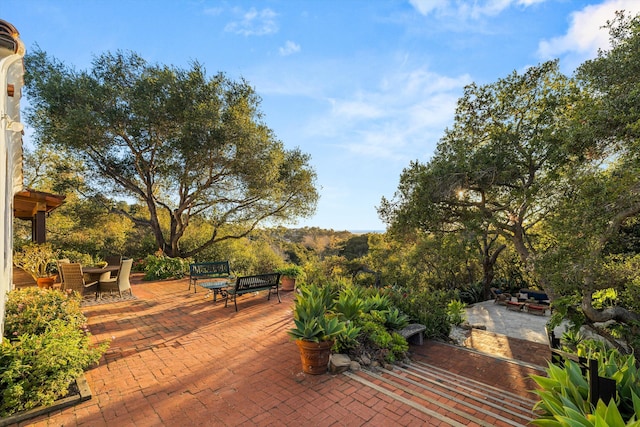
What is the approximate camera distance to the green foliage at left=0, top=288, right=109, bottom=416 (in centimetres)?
292

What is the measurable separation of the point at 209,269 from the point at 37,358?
276 inches

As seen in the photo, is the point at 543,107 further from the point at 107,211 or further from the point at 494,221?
the point at 107,211

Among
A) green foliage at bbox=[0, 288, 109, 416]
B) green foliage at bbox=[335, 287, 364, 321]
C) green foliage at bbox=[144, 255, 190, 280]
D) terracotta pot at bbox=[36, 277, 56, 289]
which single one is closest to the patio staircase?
green foliage at bbox=[335, 287, 364, 321]

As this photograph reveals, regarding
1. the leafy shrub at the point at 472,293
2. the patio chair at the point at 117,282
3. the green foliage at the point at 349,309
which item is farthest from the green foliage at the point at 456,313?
the patio chair at the point at 117,282

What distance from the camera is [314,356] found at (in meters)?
3.90

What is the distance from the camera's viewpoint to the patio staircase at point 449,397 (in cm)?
300

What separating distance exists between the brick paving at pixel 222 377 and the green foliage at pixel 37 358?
265mm

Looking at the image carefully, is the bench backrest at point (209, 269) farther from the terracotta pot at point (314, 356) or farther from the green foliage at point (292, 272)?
the terracotta pot at point (314, 356)

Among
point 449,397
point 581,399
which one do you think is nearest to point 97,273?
point 449,397

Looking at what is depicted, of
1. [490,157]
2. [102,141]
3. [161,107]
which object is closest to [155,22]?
[161,107]

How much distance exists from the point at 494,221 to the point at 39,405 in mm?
8761

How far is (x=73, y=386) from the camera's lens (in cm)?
343

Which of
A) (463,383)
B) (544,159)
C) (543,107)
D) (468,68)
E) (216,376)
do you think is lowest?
(463,383)

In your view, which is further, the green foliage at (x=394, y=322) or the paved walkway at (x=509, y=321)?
the paved walkway at (x=509, y=321)
